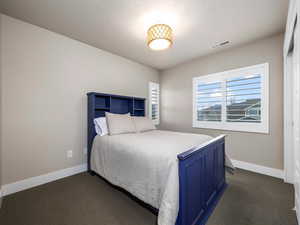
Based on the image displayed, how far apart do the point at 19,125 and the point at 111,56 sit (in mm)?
2216

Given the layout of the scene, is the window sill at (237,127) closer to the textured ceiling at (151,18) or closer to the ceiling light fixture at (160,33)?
the textured ceiling at (151,18)

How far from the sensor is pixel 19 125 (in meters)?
2.02

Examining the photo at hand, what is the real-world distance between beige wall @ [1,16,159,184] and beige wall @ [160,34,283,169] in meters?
2.25

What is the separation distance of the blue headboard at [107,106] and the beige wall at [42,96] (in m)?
0.21

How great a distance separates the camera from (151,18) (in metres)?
2.03

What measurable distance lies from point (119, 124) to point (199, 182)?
65.0 inches

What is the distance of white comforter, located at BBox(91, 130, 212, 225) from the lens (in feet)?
3.88

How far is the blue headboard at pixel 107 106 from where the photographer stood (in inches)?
102

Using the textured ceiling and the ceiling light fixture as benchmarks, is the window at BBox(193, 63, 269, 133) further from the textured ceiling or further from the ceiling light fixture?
the ceiling light fixture

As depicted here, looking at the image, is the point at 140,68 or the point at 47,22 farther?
the point at 140,68

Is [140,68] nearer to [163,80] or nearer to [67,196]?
[163,80]

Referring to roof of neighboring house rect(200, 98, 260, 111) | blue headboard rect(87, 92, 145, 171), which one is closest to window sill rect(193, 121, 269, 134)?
roof of neighboring house rect(200, 98, 260, 111)

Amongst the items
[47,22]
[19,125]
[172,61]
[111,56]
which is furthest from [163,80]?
[19,125]

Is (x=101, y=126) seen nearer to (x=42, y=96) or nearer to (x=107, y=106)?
(x=107, y=106)
